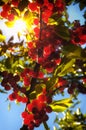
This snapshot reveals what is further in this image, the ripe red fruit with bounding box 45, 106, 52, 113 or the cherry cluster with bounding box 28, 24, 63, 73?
the cherry cluster with bounding box 28, 24, 63, 73

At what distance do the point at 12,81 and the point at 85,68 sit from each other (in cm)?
125

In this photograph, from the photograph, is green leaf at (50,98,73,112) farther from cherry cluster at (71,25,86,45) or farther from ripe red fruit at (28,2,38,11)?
ripe red fruit at (28,2,38,11)

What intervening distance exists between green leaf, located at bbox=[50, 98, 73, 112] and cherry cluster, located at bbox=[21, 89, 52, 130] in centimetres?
6

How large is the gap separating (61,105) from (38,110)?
0.30 metres

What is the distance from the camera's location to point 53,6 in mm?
3672

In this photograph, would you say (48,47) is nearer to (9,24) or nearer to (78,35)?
(78,35)

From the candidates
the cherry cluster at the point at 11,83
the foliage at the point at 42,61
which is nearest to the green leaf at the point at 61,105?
the foliage at the point at 42,61

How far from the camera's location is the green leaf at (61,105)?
3.05m

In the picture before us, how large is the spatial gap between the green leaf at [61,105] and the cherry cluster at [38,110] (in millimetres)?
58

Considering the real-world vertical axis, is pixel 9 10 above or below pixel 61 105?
above

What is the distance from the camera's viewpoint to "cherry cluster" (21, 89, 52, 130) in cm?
320

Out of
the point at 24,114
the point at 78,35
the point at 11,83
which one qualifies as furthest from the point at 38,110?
the point at 78,35

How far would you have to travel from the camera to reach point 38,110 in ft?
10.7

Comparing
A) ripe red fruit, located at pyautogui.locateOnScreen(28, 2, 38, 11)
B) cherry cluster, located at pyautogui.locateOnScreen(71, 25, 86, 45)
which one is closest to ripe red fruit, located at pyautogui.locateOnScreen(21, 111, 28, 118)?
cherry cluster, located at pyautogui.locateOnScreen(71, 25, 86, 45)
